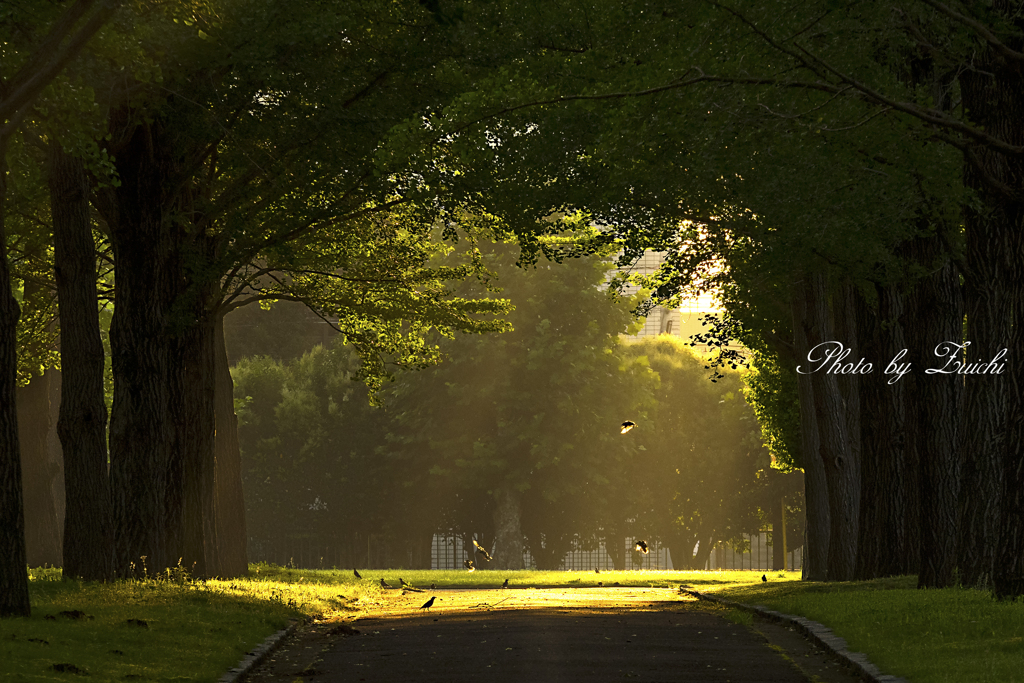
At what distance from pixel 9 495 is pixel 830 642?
9271 millimetres

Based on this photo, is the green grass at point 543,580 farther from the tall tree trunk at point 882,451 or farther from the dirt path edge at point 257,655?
the dirt path edge at point 257,655

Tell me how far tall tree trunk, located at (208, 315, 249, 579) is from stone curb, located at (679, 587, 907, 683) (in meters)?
13.7

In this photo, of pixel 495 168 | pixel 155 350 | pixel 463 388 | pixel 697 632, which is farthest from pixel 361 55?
pixel 463 388

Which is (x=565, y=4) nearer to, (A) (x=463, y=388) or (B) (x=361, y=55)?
(B) (x=361, y=55)

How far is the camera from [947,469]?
19.5 meters

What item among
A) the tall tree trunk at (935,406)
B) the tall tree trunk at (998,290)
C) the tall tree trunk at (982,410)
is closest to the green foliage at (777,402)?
the tall tree trunk at (935,406)

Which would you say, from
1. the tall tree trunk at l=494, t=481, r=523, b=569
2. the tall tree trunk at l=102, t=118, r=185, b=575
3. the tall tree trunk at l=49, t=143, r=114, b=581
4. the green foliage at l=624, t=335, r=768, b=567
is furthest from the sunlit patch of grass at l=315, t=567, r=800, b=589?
the green foliage at l=624, t=335, r=768, b=567

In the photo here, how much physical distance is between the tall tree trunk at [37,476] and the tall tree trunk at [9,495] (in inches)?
831

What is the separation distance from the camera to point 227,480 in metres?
30.5

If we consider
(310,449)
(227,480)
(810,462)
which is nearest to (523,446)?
(310,449)

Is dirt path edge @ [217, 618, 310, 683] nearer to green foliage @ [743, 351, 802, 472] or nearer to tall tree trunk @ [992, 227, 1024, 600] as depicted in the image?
tall tree trunk @ [992, 227, 1024, 600]

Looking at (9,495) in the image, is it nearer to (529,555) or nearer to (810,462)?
(810,462)

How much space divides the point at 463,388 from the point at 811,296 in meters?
28.5

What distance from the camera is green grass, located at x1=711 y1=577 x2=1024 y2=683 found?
35.1ft
